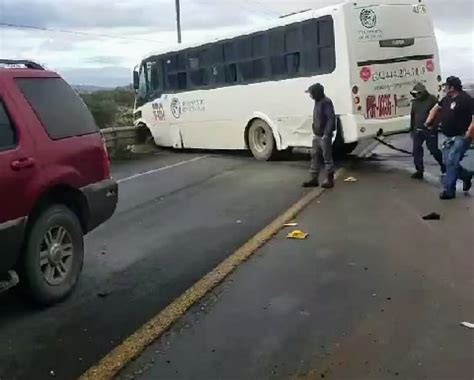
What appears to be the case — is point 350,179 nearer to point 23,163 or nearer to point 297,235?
point 297,235

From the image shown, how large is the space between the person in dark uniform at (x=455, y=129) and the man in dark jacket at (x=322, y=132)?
1836mm

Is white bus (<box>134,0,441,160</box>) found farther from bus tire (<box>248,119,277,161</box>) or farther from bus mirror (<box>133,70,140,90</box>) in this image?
bus mirror (<box>133,70,140,90</box>)

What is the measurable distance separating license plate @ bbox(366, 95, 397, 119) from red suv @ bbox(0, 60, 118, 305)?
819cm

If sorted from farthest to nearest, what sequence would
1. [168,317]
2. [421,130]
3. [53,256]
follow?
[421,130] < [53,256] < [168,317]

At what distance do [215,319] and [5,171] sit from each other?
185cm

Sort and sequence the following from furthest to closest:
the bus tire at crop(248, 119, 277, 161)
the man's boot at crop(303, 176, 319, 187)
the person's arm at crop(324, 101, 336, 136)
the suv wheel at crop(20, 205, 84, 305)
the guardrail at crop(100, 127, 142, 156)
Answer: the guardrail at crop(100, 127, 142, 156)
the bus tire at crop(248, 119, 277, 161)
the man's boot at crop(303, 176, 319, 187)
the person's arm at crop(324, 101, 336, 136)
the suv wheel at crop(20, 205, 84, 305)

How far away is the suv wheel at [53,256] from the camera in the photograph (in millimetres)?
5387

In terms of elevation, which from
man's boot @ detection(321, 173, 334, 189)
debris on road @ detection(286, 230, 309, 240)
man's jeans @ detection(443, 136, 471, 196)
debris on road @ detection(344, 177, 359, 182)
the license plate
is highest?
the license plate

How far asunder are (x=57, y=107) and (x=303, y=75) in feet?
30.6

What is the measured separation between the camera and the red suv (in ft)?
17.0

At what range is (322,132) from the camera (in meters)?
11.6

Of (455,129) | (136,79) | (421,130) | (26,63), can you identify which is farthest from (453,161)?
(136,79)

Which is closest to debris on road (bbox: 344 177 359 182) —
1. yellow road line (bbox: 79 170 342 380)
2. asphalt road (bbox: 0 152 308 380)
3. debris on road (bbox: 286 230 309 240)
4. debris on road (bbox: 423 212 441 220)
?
asphalt road (bbox: 0 152 308 380)

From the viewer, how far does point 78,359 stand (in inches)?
175
